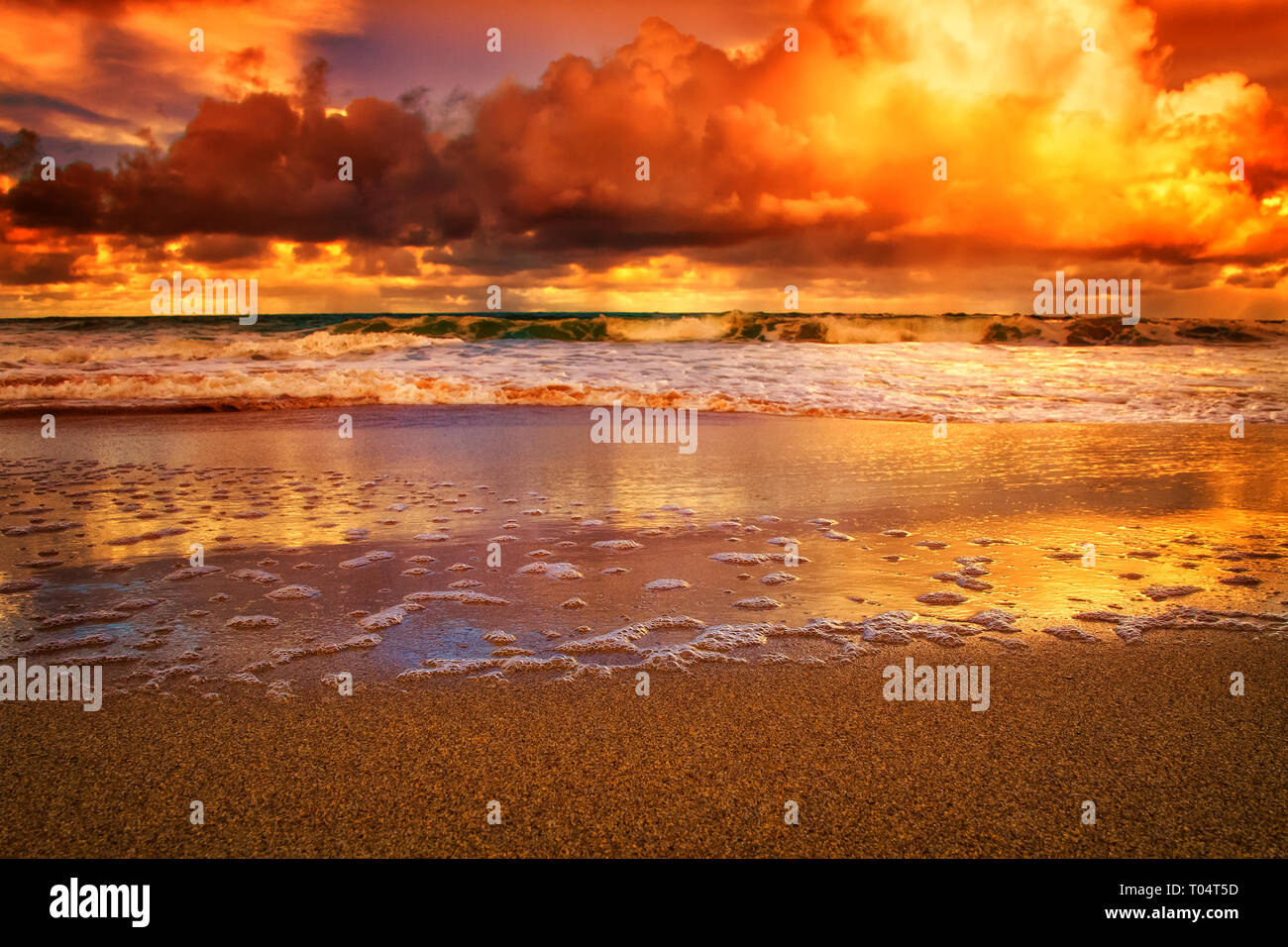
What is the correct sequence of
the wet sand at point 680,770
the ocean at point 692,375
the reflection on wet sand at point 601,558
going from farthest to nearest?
the ocean at point 692,375
the reflection on wet sand at point 601,558
the wet sand at point 680,770

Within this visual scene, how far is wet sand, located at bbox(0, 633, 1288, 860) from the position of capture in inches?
79.0

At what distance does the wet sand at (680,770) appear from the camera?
201 cm

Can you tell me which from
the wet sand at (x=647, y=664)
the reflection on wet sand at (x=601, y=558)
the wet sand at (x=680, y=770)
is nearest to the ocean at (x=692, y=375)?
the reflection on wet sand at (x=601, y=558)

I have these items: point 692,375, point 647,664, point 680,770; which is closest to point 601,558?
point 647,664

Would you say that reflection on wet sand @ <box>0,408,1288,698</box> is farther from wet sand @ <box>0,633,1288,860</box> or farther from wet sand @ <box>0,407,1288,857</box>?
wet sand @ <box>0,633,1288,860</box>

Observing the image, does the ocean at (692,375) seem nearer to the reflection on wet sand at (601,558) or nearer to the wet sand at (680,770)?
the reflection on wet sand at (601,558)

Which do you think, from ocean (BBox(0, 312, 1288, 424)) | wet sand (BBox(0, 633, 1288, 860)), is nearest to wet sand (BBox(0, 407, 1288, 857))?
wet sand (BBox(0, 633, 1288, 860))

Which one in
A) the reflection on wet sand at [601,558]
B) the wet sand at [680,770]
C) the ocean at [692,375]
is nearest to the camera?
the wet sand at [680,770]

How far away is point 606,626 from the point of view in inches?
139

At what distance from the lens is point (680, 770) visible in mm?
2312

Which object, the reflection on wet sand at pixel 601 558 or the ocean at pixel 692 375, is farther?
the ocean at pixel 692 375
